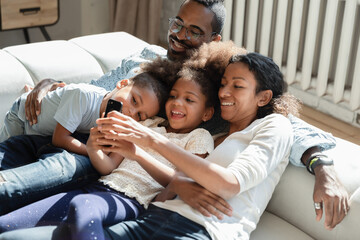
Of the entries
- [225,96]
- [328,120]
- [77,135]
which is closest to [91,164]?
[77,135]

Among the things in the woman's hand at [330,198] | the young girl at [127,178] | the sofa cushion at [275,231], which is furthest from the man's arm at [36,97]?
A: the woman's hand at [330,198]

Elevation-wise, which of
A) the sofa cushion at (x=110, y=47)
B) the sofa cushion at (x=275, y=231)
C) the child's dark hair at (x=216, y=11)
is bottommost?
the sofa cushion at (x=275, y=231)

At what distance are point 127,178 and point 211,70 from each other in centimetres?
47

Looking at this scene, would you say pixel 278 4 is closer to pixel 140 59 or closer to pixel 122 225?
pixel 140 59

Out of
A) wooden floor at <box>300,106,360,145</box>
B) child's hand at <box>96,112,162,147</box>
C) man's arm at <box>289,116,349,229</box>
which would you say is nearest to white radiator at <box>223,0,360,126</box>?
wooden floor at <box>300,106,360,145</box>

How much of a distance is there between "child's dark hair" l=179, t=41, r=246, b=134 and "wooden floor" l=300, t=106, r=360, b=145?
1261 mm

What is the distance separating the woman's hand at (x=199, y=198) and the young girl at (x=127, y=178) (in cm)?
6

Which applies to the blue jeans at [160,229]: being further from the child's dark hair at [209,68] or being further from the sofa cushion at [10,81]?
the sofa cushion at [10,81]

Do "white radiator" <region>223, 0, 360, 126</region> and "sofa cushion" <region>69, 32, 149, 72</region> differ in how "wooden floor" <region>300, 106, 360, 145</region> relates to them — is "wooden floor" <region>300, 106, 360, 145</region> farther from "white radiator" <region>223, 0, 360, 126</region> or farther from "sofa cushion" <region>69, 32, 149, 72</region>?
"sofa cushion" <region>69, 32, 149, 72</region>

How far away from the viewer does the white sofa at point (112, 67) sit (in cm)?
154

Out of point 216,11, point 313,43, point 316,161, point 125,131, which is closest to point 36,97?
point 125,131

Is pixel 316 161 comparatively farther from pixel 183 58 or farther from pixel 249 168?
pixel 183 58

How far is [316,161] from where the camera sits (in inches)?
59.9

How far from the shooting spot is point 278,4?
9.98ft
